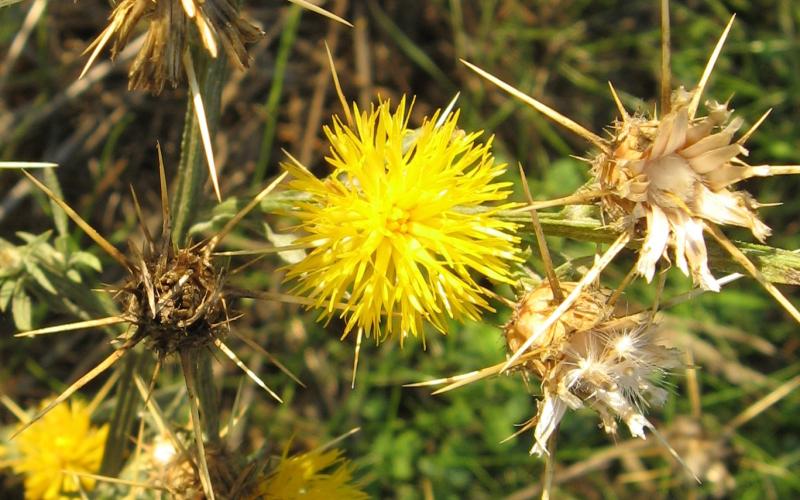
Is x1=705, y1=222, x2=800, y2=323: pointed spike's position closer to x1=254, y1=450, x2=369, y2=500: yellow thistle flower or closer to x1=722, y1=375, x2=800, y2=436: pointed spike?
x1=254, y1=450, x2=369, y2=500: yellow thistle flower

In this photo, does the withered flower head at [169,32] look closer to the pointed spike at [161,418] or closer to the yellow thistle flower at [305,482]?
the pointed spike at [161,418]

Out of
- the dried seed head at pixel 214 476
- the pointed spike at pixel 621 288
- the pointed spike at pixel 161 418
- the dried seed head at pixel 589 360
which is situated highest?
the pointed spike at pixel 621 288

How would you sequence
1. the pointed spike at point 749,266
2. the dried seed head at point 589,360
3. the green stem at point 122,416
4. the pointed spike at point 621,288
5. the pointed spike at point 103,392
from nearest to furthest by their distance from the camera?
the pointed spike at point 749,266 < the pointed spike at point 621,288 < the dried seed head at point 589,360 < the green stem at point 122,416 < the pointed spike at point 103,392

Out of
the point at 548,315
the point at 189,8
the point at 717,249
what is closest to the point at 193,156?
the point at 189,8

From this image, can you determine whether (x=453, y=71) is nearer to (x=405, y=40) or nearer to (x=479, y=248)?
(x=405, y=40)

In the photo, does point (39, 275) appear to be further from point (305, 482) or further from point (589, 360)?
point (589, 360)

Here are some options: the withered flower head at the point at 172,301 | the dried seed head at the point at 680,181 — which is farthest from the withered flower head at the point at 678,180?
the withered flower head at the point at 172,301
